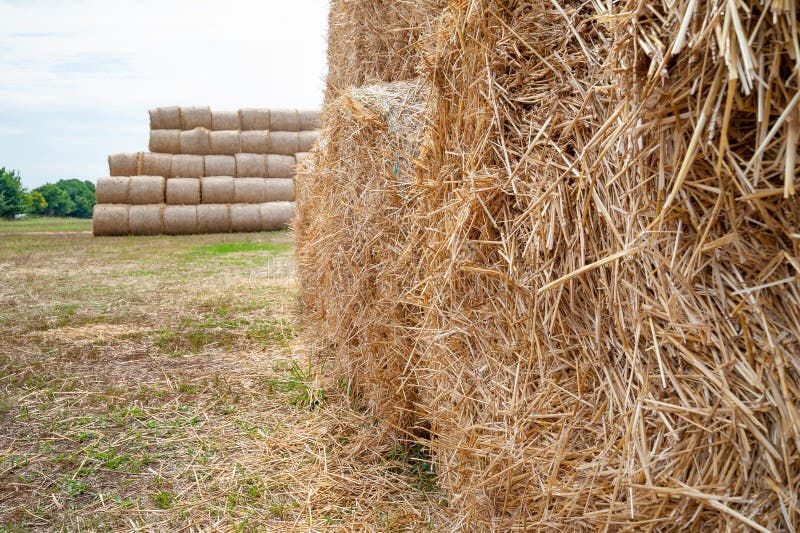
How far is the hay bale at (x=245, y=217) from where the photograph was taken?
13062 millimetres

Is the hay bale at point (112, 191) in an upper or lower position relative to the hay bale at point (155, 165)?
lower

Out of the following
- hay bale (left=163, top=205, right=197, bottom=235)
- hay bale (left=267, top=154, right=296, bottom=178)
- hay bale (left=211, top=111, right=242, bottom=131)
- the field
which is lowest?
the field

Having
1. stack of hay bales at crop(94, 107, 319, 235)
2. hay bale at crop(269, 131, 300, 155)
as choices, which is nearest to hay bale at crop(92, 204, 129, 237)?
stack of hay bales at crop(94, 107, 319, 235)

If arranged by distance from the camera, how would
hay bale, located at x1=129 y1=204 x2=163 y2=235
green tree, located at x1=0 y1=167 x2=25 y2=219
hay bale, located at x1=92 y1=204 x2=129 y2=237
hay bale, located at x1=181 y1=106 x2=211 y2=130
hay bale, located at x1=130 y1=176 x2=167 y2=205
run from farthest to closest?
green tree, located at x1=0 y1=167 x2=25 y2=219 → hay bale, located at x1=181 y1=106 x2=211 y2=130 → hay bale, located at x1=130 y1=176 x2=167 y2=205 → hay bale, located at x1=129 y1=204 x2=163 y2=235 → hay bale, located at x1=92 y1=204 x2=129 y2=237

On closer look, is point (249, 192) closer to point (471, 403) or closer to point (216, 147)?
point (216, 147)

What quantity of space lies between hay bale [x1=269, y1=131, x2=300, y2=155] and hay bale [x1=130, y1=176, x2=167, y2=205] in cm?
264

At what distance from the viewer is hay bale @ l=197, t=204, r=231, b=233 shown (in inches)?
507

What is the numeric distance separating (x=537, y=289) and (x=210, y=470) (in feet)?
6.40

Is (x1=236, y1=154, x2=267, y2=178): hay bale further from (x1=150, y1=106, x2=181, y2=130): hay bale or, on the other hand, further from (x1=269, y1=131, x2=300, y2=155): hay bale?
(x1=150, y1=106, x2=181, y2=130): hay bale

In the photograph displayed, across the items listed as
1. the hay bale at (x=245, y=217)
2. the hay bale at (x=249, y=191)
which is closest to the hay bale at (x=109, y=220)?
the hay bale at (x=245, y=217)

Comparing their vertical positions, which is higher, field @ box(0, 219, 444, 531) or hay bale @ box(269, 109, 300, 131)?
hay bale @ box(269, 109, 300, 131)

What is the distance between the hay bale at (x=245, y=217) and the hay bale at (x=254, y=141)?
5.15ft

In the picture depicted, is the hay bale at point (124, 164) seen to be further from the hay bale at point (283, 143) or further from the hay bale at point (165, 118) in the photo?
the hay bale at point (283, 143)

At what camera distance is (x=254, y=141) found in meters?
14.0
